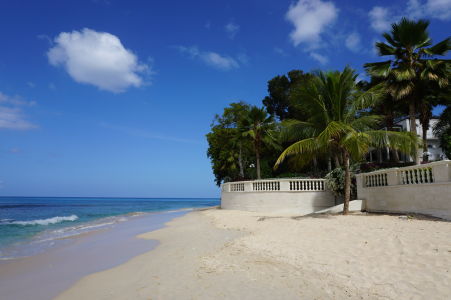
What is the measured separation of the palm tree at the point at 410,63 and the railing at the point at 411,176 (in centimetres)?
635

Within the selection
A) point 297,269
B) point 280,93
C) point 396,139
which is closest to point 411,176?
point 396,139

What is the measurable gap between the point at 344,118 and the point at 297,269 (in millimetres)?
9589

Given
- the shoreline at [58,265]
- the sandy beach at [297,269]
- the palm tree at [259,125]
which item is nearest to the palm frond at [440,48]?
the palm tree at [259,125]

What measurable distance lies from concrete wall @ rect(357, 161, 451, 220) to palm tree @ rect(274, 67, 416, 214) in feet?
3.94

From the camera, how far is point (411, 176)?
1168 cm

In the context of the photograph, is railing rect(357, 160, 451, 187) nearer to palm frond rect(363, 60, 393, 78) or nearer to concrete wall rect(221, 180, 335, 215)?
concrete wall rect(221, 180, 335, 215)

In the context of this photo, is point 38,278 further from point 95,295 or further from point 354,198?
point 354,198

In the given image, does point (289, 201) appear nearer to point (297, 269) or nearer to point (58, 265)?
point (297, 269)

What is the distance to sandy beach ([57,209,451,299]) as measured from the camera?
4.43 meters

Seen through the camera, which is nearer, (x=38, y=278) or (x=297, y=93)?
(x=38, y=278)

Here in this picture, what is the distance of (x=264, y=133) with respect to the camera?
26.5 m

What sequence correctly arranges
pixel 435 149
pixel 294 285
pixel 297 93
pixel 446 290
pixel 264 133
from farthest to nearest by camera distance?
pixel 435 149 < pixel 264 133 < pixel 297 93 < pixel 294 285 < pixel 446 290

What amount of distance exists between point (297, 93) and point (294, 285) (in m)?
10.7

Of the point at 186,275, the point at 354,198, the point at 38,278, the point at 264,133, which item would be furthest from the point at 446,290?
the point at 264,133
